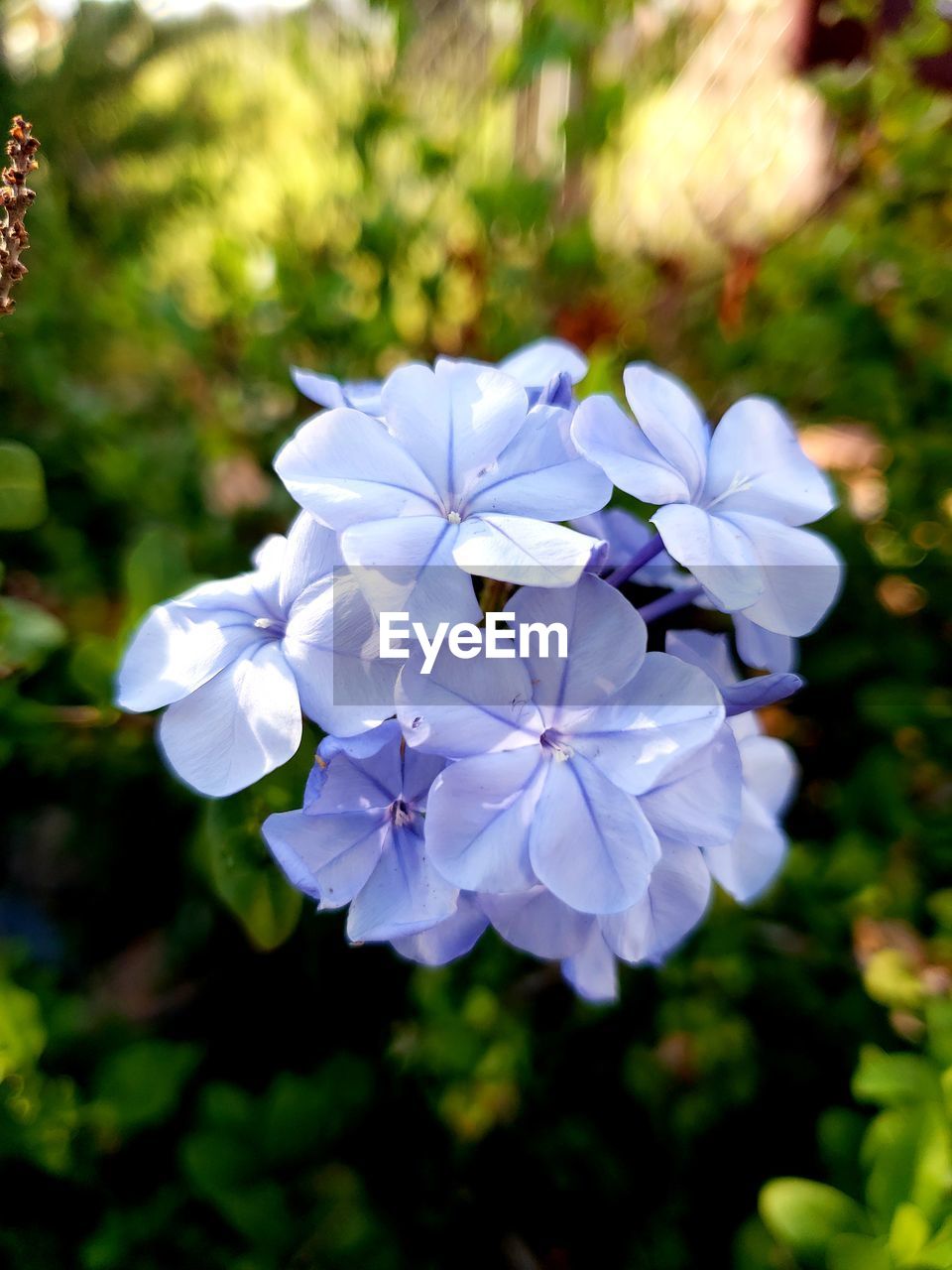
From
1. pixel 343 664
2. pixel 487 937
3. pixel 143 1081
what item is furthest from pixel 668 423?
pixel 143 1081

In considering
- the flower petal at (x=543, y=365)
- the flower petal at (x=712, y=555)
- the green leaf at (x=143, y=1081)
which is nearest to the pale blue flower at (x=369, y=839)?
the flower petal at (x=712, y=555)

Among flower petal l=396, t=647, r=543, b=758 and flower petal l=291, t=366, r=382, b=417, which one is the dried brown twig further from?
flower petal l=396, t=647, r=543, b=758

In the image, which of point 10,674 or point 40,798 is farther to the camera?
point 40,798

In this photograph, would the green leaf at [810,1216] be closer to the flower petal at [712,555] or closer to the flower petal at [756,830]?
the flower petal at [756,830]

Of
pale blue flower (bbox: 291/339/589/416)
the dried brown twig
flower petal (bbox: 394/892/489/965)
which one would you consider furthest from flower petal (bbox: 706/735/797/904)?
the dried brown twig

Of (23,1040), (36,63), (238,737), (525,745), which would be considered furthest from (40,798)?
(36,63)

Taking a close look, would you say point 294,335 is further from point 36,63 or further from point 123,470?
point 36,63
